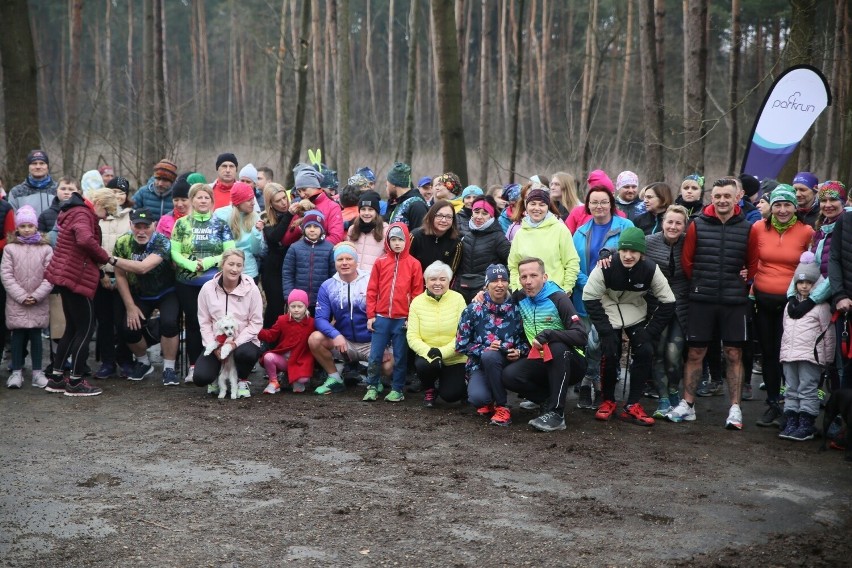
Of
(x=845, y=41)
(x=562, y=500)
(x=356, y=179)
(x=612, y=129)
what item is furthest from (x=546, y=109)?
(x=562, y=500)

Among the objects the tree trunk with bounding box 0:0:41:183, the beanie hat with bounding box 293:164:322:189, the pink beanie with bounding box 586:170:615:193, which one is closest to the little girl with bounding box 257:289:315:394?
the beanie hat with bounding box 293:164:322:189

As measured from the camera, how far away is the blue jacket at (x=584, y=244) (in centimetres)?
890

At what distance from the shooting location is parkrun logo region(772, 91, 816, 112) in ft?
40.5

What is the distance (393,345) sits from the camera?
9.31 m

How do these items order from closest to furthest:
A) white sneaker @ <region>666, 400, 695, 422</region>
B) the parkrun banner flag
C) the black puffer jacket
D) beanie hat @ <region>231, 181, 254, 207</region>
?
white sneaker @ <region>666, 400, 695, 422</region>
the black puffer jacket
beanie hat @ <region>231, 181, 254, 207</region>
the parkrun banner flag

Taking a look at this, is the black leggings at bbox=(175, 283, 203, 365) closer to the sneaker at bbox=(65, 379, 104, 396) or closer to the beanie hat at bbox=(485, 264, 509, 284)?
the sneaker at bbox=(65, 379, 104, 396)

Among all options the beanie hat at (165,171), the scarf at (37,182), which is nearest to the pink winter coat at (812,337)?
the beanie hat at (165,171)

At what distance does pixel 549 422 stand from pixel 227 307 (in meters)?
3.44

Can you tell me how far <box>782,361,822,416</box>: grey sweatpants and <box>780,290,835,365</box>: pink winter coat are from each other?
9cm

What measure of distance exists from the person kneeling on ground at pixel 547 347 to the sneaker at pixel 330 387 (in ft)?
6.69

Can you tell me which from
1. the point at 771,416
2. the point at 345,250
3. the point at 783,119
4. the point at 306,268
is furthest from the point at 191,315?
the point at 783,119

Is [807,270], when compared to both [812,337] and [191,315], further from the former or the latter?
[191,315]

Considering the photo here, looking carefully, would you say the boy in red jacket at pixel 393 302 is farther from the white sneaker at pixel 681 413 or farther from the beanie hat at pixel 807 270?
the beanie hat at pixel 807 270

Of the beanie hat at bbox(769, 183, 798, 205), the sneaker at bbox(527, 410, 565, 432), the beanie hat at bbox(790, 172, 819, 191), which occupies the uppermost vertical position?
the beanie hat at bbox(790, 172, 819, 191)
